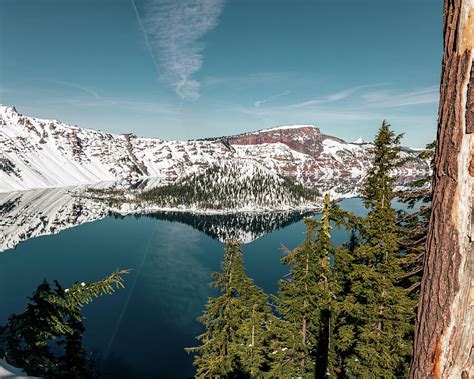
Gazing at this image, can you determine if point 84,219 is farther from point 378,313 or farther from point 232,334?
point 378,313

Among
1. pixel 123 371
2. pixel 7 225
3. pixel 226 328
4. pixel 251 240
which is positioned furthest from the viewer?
pixel 7 225

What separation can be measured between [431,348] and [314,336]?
1508cm

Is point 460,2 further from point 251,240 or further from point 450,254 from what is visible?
point 251,240

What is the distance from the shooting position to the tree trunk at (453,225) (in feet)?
10.1

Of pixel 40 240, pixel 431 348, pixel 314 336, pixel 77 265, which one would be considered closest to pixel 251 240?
pixel 77 265

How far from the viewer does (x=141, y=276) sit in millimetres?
69875

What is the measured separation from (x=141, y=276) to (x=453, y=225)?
73979 millimetres

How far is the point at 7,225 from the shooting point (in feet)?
397

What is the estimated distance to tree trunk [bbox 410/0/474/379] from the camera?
121 inches

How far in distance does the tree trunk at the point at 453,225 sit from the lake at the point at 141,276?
13091mm

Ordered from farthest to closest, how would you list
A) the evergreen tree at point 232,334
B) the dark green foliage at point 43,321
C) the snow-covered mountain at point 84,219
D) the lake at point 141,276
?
the snow-covered mountain at point 84,219 < the lake at point 141,276 < the evergreen tree at point 232,334 < the dark green foliage at point 43,321

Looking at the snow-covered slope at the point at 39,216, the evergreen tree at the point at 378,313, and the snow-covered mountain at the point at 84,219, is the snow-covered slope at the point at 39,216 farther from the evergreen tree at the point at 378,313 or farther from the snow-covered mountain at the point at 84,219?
the evergreen tree at the point at 378,313

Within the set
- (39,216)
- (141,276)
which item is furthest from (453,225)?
(39,216)

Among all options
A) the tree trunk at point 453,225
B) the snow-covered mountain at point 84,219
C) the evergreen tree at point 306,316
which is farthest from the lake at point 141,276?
the tree trunk at point 453,225
